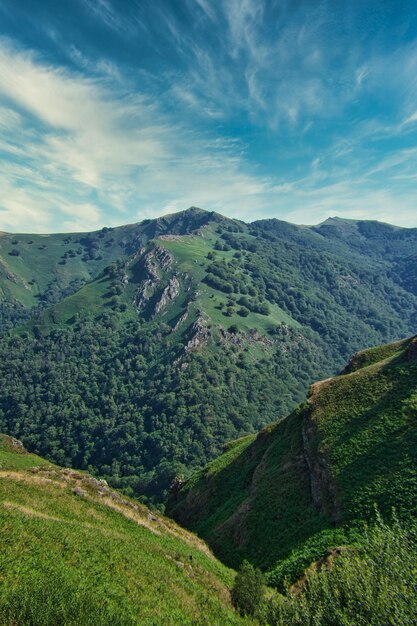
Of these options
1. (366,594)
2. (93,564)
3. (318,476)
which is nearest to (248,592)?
(366,594)

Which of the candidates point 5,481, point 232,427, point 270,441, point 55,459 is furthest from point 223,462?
point 55,459

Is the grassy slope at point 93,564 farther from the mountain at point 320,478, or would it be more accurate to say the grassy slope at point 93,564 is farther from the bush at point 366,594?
the mountain at point 320,478

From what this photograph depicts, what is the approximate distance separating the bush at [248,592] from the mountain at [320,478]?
625 centimetres

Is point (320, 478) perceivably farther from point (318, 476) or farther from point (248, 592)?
point (248, 592)

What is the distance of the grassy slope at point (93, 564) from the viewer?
61.4 ft

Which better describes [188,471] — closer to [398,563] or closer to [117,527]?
[117,527]

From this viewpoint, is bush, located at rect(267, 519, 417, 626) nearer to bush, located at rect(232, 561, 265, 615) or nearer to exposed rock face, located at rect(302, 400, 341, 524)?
bush, located at rect(232, 561, 265, 615)

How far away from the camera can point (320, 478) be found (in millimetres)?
45000

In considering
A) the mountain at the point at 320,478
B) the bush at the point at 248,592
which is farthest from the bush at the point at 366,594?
the mountain at the point at 320,478

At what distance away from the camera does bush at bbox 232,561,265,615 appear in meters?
27.6

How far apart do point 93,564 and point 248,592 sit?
12.7 metres

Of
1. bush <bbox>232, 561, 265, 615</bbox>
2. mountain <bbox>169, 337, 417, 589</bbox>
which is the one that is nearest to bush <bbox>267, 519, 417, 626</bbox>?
bush <bbox>232, 561, 265, 615</bbox>

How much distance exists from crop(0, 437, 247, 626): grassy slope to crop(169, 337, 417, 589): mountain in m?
7.80

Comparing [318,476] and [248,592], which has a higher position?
[248,592]
